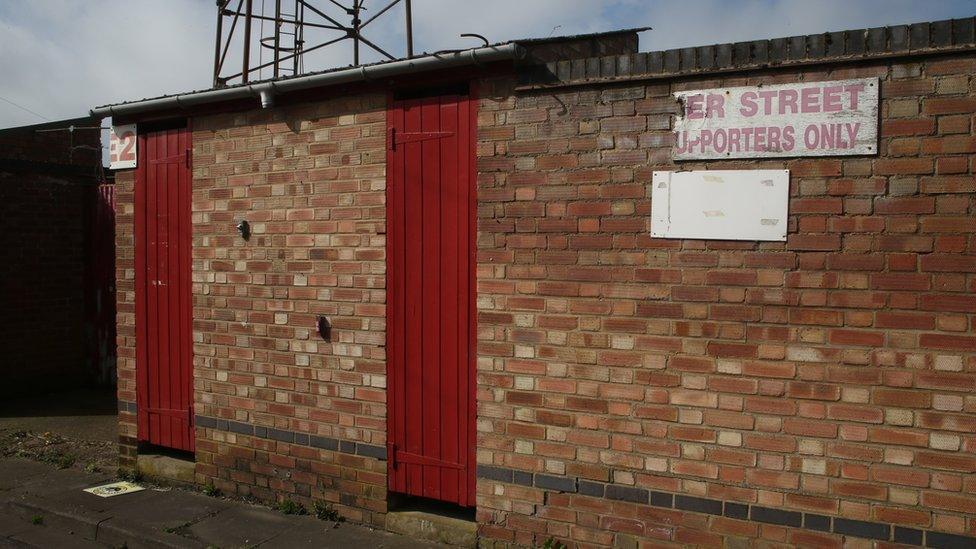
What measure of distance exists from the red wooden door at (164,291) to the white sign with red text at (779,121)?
4.17m

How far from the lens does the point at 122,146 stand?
6.26 meters

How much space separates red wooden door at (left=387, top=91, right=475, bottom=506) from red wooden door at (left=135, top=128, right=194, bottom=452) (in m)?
2.13

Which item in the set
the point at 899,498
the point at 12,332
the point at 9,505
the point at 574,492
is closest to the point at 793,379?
the point at 899,498

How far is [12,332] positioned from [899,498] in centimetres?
999

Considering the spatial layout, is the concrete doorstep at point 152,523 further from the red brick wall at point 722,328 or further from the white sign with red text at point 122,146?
the white sign with red text at point 122,146

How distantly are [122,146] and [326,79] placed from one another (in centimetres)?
253

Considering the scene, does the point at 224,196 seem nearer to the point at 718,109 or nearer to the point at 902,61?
the point at 718,109

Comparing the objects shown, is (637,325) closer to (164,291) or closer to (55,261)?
(164,291)

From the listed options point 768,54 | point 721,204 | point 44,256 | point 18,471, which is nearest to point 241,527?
point 18,471

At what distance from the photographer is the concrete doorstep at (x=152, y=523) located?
4.82 m

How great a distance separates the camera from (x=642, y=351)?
156 inches

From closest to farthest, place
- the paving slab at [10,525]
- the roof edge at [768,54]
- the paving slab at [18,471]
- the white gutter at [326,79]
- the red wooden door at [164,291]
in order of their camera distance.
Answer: the roof edge at [768,54] → the white gutter at [326,79] → the paving slab at [10,525] → the red wooden door at [164,291] → the paving slab at [18,471]

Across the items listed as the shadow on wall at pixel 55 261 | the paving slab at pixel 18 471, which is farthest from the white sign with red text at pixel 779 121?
the shadow on wall at pixel 55 261

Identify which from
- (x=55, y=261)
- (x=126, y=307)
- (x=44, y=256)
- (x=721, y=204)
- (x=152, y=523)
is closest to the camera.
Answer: (x=721, y=204)
